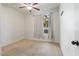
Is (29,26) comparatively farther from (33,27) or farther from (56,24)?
(56,24)

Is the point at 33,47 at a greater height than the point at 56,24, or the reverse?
the point at 56,24

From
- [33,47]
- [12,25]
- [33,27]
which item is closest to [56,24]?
[33,27]

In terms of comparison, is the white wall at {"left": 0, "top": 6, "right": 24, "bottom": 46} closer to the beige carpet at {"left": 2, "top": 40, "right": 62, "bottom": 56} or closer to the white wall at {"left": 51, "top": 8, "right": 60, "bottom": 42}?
the beige carpet at {"left": 2, "top": 40, "right": 62, "bottom": 56}

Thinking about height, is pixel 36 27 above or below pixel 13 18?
below

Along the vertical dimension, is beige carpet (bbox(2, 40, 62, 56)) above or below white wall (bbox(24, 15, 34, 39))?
below

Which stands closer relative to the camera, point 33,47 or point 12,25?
point 12,25

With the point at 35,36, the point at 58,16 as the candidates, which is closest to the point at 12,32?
the point at 35,36

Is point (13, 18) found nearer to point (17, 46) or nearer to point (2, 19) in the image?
point (2, 19)

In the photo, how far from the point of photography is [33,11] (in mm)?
1488

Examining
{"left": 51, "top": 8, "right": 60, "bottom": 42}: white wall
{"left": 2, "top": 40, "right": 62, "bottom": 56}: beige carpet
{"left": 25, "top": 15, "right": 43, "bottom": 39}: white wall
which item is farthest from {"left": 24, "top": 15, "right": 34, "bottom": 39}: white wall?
{"left": 51, "top": 8, "right": 60, "bottom": 42}: white wall

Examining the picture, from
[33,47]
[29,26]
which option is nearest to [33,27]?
[29,26]

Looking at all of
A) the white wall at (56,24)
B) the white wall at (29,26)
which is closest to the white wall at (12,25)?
the white wall at (29,26)

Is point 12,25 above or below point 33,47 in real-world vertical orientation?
above

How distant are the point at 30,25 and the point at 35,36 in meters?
0.20
